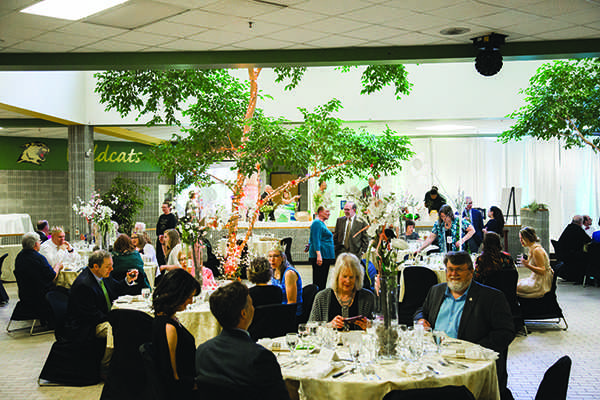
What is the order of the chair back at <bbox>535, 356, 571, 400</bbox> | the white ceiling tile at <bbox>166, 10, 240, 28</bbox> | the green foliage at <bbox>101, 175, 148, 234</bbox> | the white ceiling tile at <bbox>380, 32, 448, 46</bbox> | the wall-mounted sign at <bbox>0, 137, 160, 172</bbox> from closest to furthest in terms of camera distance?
the chair back at <bbox>535, 356, 571, 400</bbox> < the white ceiling tile at <bbox>166, 10, 240, 28</bbox> < the white ceiling tile at <bbox>380, 32, 448, 46</bbox> < the green foliage at <bbox>101, 175, 148, 234</bbox> < the wall-mounted sign at <bbox>0, 137, 160, 172</bbox>

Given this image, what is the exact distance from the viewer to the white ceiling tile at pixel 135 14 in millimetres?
4270

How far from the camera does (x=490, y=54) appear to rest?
5.32 meters

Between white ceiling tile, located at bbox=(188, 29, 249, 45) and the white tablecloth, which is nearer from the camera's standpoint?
white ceiling tile, located at bbox=(188, 29, 249, 45)

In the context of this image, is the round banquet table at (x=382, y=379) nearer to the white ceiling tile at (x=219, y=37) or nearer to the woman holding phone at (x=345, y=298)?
the woman holding phone at (x=345, y=298)

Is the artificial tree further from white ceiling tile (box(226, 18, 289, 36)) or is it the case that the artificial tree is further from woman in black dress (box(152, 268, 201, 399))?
woman in black dress (box(152, 268, 201, 399))

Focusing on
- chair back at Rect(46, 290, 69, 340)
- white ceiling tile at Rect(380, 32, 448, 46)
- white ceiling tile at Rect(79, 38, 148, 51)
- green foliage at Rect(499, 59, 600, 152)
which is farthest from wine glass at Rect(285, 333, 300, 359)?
green foliage at Rect(499, 59, 600, 152)

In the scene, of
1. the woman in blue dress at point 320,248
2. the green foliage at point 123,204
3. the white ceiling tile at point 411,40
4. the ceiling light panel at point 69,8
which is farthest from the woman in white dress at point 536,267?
the green foliage at point 123,204

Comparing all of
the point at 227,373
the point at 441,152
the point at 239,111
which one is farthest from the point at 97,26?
the point at 441,152

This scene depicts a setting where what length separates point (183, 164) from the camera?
32.8 ft

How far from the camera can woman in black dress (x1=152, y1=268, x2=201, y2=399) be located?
3.07 meters

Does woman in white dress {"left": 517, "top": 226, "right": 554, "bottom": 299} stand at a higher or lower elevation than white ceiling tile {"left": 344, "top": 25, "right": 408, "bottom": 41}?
lower

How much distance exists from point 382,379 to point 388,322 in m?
0.45

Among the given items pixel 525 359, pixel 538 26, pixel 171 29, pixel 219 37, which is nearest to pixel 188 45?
pixel 219 37

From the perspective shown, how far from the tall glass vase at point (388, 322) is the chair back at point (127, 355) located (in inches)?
66.2
